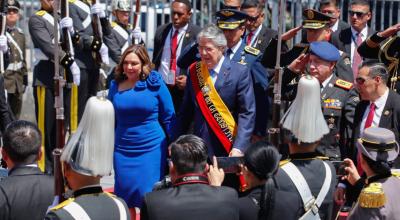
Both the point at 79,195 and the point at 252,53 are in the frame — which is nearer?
the point at 79,195

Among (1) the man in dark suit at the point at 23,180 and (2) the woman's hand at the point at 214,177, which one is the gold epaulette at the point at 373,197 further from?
(1) the man in dark suit at the point at 23,180

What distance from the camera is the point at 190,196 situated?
17.3 ft

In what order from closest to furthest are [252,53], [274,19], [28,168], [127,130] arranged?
[28,168] < [127,130] < [252,53] < [274,19]

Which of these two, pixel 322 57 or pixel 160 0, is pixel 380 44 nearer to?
pixel 322 57

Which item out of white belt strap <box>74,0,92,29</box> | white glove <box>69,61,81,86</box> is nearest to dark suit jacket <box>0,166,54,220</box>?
white glove <box>69,61,81,86</box>

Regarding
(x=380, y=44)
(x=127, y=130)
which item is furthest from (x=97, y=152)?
(x=380, y=44)

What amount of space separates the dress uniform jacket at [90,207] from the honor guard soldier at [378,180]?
4.39 ft

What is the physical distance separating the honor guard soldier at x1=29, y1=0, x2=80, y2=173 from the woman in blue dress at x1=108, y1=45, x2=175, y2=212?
2117 millimetres

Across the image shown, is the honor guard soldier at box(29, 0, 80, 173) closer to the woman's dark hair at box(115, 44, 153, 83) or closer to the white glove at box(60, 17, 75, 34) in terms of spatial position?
the white glove at box(60, 17, 75, 34)

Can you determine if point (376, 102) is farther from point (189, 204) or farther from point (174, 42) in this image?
point (189, 204)

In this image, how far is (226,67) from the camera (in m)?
7.95

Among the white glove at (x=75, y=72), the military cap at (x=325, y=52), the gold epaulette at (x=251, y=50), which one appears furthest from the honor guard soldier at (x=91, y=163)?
the white glove at (x=75, y=72)

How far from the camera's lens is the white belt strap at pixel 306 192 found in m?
5.89

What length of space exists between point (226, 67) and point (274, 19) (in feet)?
13.7
